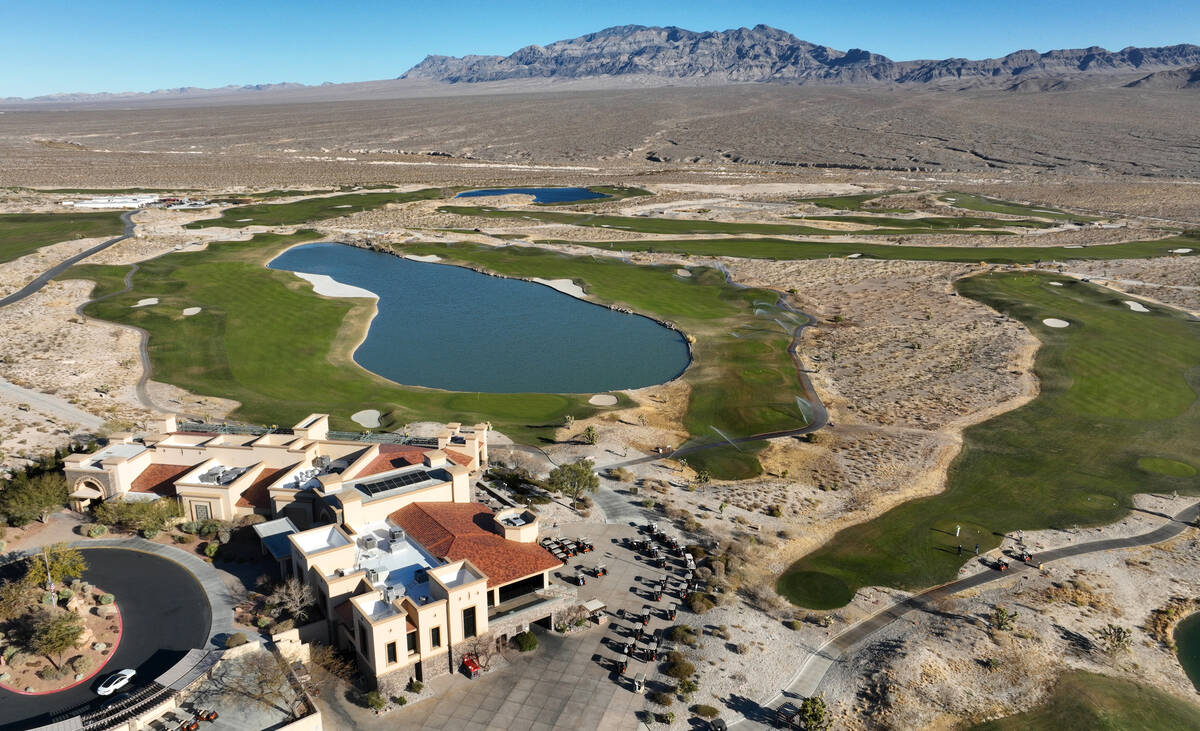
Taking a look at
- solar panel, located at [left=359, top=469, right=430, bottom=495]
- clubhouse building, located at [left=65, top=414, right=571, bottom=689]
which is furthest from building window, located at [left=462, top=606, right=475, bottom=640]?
solar panel, located at [left=359, top=469, right=430, bottom=495]

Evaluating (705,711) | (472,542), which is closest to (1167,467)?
(705,711)

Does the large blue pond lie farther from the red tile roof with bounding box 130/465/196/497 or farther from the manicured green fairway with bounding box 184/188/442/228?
the manicured green fairway with bounding box 184/188/442/228

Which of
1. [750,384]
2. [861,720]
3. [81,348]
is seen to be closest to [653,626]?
[861,720]

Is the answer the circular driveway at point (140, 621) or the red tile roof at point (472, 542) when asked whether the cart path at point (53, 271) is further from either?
the red tile roof at point (472, 542)

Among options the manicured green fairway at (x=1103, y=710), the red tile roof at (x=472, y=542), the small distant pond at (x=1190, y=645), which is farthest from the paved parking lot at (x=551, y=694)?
the small distant pond at (x=1190, y=645)

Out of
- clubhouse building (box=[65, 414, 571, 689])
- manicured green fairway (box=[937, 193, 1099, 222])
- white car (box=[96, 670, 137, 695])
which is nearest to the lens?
white car (box=[96, 670, 137, 695])

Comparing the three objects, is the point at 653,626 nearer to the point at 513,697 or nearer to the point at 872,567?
the point at 513,697
